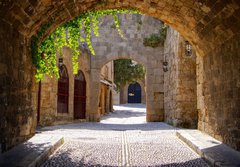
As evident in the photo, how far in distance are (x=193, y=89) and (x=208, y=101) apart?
4.17 metres

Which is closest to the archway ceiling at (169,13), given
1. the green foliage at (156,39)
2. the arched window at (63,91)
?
the arched window at (63,91)

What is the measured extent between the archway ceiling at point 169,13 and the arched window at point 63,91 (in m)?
5.75

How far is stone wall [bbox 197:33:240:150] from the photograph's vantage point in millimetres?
5195

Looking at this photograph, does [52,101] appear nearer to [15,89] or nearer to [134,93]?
[15,89]

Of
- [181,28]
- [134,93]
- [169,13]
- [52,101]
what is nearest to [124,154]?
[169,13]

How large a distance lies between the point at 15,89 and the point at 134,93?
33.9m

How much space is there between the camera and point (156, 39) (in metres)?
15.2

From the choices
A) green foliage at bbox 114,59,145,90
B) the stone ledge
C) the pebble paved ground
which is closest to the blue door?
green foliage at bbox 114,59,145,90

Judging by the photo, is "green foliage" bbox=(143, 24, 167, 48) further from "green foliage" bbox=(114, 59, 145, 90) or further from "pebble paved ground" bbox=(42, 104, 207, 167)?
"green foliage" bbox=(114, 59, 145, 90)

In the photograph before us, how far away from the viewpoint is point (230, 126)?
216 inches

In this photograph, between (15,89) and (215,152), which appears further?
(15,89)

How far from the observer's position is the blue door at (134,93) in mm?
38531

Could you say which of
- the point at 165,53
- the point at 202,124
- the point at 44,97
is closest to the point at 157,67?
the point at 165,53

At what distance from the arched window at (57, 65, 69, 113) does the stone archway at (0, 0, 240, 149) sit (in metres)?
5.63
